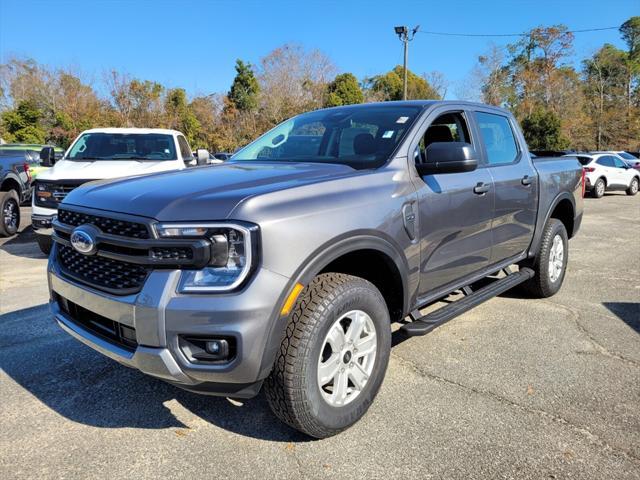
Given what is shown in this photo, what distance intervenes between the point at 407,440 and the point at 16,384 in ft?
8.50

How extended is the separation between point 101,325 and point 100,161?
5.82 meters

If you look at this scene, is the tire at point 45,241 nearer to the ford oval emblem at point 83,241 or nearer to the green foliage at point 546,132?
the ford oval emblem at point 83,241

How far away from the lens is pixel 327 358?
2.57 meters

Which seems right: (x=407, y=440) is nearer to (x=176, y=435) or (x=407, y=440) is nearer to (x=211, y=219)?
(x=176, y=435)

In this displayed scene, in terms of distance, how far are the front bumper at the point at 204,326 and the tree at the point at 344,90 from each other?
35.0 meters

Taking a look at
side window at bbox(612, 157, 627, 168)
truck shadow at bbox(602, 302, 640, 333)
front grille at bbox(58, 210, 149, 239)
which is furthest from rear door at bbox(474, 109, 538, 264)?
side window at bbox(612, 157, 627, 168)

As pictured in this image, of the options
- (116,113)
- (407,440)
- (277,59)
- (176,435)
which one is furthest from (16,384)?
(277,59)

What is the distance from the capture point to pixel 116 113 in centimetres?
3334

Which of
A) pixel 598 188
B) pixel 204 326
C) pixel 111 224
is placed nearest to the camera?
pixel 204 326

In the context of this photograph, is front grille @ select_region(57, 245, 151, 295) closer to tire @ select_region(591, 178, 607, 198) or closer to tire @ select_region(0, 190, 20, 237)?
tire @ select_region(0, 190, 20, 237)

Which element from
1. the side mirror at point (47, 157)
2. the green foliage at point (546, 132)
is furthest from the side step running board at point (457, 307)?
the green foliage at point (546, 132)

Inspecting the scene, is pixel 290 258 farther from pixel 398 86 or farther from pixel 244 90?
pixel 398 86

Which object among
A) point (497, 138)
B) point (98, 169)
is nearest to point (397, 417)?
point (497, 138)

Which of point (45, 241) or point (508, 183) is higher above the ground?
point (508, 183)
